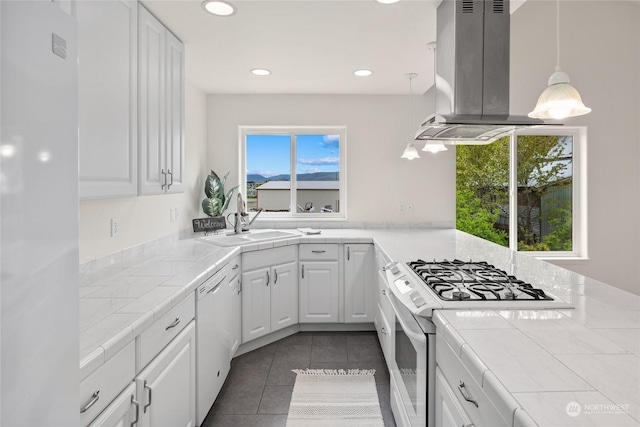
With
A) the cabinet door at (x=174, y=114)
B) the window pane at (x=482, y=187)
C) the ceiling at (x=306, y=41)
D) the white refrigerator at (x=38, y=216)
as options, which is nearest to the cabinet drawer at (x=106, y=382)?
the white refrigerator at (x=38, y=216)

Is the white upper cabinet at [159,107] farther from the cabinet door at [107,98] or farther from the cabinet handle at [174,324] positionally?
the cabinet handle at [174,324]

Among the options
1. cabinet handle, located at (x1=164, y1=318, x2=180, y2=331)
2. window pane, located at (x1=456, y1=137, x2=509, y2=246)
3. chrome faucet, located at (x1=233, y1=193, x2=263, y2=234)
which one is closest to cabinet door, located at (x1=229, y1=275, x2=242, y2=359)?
chrome faucet, located at (x1=233, y1=193, x2=263, y2=234)

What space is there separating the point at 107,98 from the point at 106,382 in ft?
3.67

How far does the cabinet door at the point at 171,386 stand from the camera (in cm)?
131

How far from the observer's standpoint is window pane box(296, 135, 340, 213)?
13.5 ft

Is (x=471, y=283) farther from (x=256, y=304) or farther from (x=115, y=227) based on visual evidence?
(x=115, y=227)

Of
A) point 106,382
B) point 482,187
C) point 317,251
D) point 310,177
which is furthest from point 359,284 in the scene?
point 482,187

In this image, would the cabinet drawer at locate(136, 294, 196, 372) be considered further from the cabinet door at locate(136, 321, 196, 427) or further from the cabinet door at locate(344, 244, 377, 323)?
the cabinet door at locate(344, 244, 377, 323)

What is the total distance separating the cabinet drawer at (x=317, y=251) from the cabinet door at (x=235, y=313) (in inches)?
28.1

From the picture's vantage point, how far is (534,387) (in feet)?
2.67

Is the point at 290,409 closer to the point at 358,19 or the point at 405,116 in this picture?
the point at 358,19

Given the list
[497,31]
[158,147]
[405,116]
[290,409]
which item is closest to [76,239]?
[158,147]

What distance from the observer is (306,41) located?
2.47 metres

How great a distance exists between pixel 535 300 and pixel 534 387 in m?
0.64
